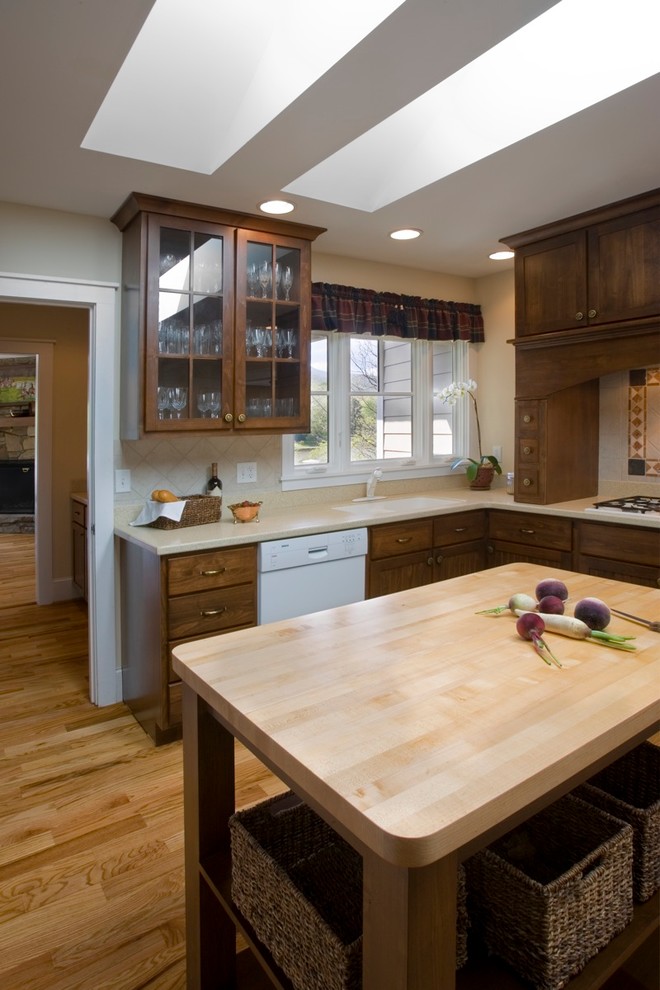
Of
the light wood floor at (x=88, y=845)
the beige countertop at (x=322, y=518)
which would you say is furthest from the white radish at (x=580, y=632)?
the beige countertop at (x=322, y=518)

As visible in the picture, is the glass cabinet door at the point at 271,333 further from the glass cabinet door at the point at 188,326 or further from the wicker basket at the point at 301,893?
the wicker basket at the point at 301,893

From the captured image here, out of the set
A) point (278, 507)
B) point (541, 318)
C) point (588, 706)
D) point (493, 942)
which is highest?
point (541, 318)

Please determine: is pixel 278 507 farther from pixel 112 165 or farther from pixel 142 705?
pixel 112 165

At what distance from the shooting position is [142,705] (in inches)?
118

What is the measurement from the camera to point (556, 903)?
1.07m

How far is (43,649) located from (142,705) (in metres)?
1.44

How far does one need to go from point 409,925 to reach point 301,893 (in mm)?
412

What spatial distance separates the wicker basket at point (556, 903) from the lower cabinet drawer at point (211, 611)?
1753 mm

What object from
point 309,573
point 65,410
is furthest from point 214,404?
point 65,410

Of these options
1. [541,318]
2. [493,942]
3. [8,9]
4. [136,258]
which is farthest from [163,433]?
[493,942]

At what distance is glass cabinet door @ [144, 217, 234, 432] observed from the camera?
9.62ft

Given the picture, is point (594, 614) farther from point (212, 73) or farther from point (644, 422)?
point (644, 422)

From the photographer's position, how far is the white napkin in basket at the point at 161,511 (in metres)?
3.00

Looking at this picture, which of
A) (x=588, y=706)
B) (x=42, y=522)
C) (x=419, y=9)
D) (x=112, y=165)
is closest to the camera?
(x=588, y=706)
